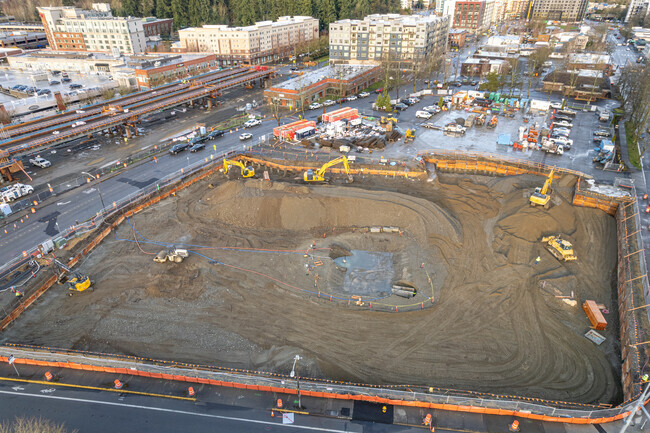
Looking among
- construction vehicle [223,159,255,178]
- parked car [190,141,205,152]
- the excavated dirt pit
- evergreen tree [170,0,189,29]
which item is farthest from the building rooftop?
evergreen tree [170,0,189,29]

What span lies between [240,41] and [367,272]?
299 feet

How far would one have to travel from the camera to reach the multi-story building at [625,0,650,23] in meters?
168

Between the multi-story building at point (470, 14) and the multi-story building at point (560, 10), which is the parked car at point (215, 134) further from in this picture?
the multi-story building at point (560, 10)

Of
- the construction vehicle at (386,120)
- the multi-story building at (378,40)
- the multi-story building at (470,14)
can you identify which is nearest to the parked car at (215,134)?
the construction vehicle at (386,120)

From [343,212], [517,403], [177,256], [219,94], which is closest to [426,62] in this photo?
[219,94]

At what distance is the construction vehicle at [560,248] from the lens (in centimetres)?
3369

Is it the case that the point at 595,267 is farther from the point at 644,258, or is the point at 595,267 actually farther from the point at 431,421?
the point at 431,421

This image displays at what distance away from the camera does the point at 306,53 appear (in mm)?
117125

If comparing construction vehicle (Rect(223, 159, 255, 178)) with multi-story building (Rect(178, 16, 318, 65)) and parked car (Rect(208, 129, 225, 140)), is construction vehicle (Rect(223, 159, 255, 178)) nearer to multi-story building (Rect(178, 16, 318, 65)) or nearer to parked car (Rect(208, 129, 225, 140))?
parked car (Rect(208, 129, 225, 140))

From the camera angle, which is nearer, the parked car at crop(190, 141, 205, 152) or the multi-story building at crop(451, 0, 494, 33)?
the parked car at crop(190, 141, 205, 152)

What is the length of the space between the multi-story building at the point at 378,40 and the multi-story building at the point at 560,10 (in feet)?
432

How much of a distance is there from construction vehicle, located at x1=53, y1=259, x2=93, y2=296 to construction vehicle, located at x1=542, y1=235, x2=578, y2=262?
4072cm

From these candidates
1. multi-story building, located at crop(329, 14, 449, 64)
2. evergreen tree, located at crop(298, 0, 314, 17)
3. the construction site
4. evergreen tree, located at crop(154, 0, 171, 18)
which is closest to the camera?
the construction site

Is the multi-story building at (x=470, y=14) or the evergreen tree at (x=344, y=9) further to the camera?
the multi-story building at (x=470, y=14)
